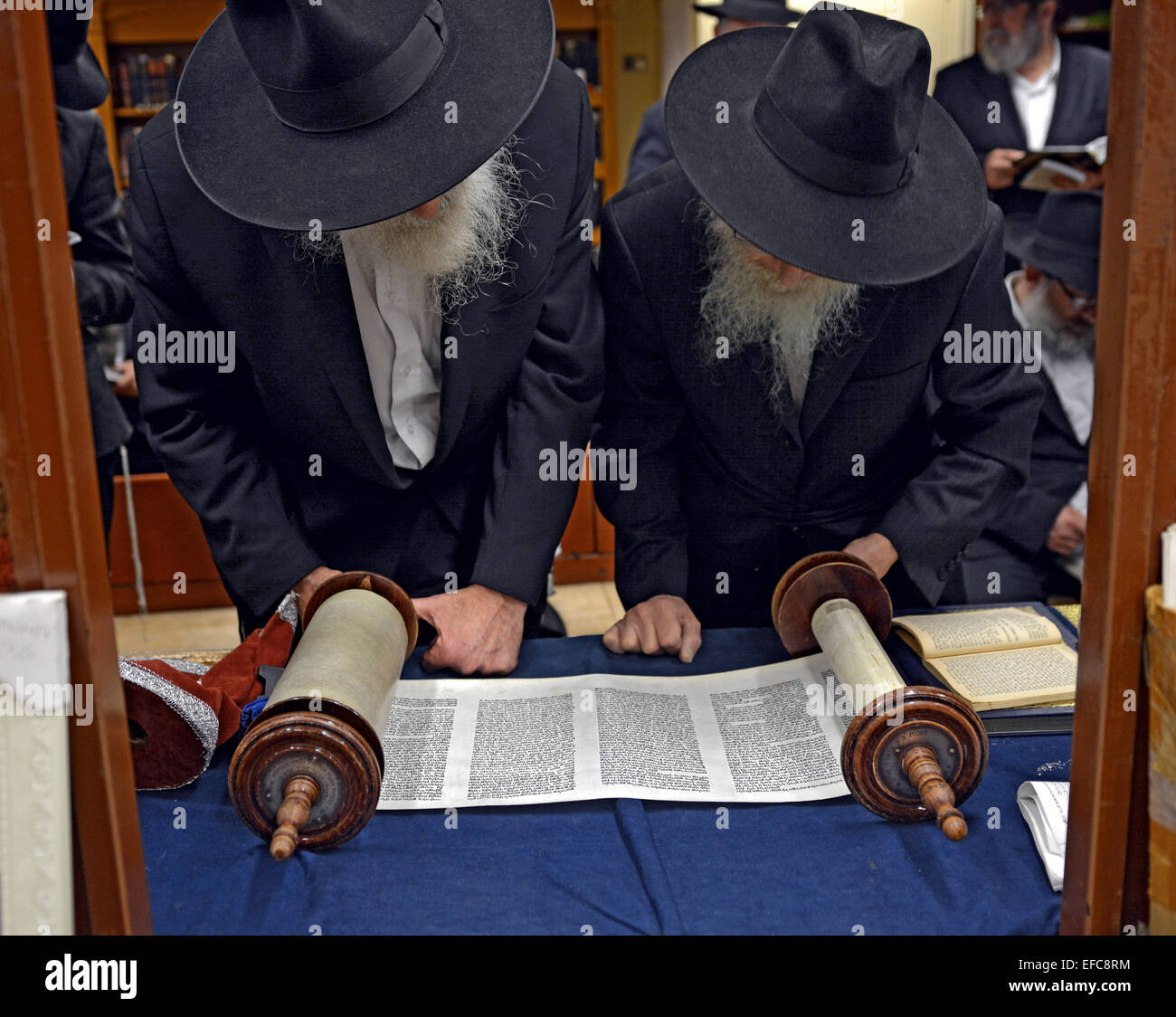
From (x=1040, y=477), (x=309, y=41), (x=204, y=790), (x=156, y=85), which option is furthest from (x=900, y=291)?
(x=156, y=85)

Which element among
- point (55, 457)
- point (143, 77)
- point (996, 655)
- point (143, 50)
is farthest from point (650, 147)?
point (143, 50)

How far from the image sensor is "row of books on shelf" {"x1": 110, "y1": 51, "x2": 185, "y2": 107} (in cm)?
711

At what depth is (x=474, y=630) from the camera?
1731 mm

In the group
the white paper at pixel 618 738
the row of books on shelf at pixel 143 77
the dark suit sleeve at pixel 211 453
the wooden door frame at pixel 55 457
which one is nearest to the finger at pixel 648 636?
the white paper at pixel 618 738

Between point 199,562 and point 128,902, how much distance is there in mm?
3888

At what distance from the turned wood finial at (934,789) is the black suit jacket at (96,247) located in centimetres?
243

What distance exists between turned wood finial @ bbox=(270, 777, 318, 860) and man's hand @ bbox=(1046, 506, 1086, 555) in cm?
300

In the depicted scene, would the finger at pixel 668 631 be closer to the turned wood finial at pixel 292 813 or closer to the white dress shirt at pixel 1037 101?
the turned wood finial at pixel 292 813

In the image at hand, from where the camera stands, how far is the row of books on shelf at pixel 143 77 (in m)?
7.11

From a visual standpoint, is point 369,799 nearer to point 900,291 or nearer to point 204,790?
point 204,790

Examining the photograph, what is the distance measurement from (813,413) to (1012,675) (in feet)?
2.06

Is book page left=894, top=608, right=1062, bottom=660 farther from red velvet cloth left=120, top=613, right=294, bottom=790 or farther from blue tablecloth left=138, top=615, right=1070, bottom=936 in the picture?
red velvet cloth left=120, top=613, right=294, bottom=790

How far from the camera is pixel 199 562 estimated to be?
182 inches

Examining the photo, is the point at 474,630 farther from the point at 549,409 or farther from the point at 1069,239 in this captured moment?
the point at 1069,239
